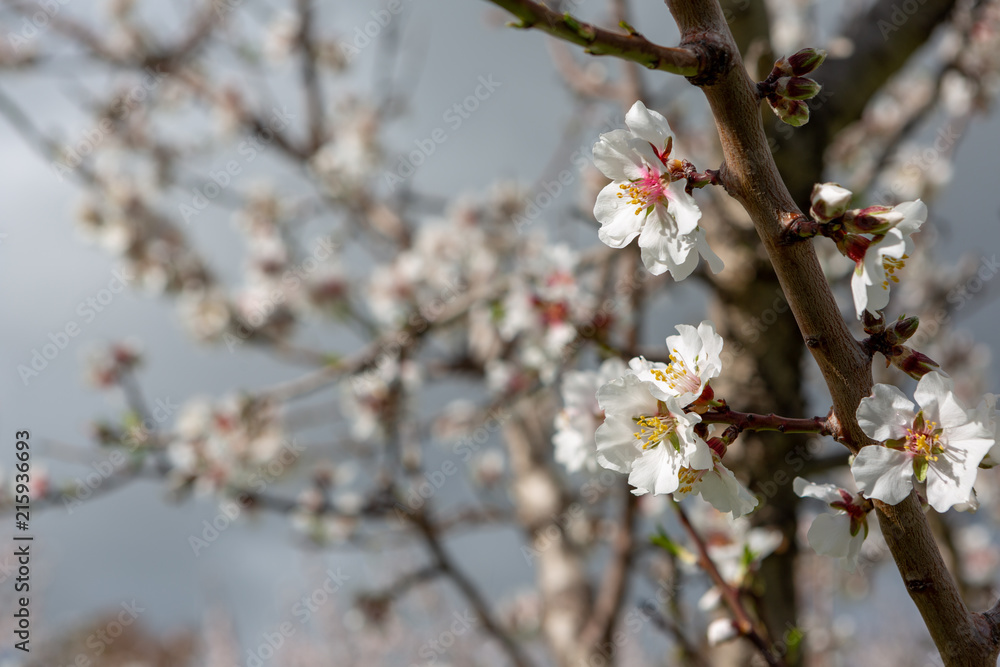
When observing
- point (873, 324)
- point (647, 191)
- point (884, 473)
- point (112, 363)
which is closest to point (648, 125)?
point (647, 191)

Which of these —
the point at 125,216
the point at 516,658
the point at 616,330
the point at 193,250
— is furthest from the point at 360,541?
the point at 125,216

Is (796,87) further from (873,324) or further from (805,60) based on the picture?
(873,324)

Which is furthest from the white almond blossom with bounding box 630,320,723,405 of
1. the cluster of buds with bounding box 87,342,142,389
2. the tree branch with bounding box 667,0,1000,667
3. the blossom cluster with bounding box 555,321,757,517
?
the cluster of buds with bounding box 87,342,142,389

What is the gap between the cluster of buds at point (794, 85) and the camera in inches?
26.2

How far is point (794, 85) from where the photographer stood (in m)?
0.67

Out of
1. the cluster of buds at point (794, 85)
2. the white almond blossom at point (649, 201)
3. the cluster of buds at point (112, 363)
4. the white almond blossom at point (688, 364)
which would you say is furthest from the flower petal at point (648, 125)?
the cluster of buds at point (112, 363)

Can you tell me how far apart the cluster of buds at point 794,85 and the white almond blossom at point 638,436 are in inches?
12.9

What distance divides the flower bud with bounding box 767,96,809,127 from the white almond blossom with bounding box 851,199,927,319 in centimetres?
13

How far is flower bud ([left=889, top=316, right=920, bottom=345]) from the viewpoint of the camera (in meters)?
0.65

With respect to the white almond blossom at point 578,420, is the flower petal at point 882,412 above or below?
above

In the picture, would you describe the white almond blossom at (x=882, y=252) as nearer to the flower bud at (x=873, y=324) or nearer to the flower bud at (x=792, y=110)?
the flower bud at (x=873, y=324)

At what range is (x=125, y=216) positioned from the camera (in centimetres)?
495

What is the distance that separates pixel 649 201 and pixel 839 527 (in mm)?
440

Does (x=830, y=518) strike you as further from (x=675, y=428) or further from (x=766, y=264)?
(x=766, y=264)
